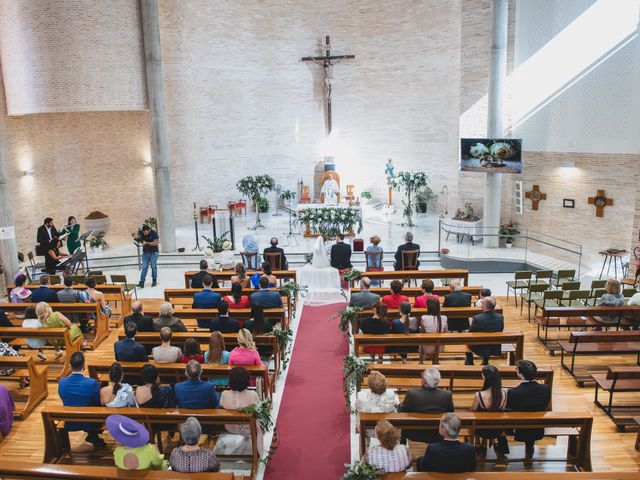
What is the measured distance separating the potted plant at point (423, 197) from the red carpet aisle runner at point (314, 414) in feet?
36.5

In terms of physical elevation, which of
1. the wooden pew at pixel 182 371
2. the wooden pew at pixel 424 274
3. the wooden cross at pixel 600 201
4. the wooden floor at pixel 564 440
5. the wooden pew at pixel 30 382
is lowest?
the wooden floor at pixel 564 440

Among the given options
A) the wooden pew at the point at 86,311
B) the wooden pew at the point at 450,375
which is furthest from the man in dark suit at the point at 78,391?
the wooden pew at the point at 86,311

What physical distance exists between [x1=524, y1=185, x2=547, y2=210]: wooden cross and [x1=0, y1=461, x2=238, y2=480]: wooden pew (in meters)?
14.0

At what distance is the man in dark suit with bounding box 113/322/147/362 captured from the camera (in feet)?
25.4

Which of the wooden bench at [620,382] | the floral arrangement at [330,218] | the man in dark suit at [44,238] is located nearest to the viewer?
the wooden bench at [620,382]

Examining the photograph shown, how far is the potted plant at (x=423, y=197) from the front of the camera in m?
21.1

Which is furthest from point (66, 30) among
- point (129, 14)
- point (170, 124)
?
point (170, 124)

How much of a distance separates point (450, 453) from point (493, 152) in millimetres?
12514

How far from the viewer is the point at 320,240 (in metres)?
12.8

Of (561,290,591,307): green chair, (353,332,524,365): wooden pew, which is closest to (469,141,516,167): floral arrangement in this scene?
(561,290,591,307): green chair

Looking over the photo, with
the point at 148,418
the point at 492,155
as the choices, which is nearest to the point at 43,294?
the point at 148,418

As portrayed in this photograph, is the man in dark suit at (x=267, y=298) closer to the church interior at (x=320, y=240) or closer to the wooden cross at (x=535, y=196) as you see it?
the church interior at (x=320, y=240)

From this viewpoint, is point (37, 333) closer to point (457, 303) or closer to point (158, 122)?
point (457, 303)

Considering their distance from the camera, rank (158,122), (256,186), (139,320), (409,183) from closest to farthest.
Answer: (139,320) → (158,122) → (409,183) → (256,186)
